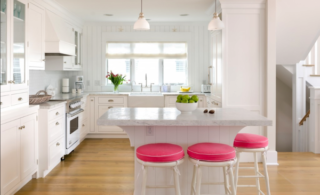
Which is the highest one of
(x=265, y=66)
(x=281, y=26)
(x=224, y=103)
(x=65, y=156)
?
(x=281, y=26)

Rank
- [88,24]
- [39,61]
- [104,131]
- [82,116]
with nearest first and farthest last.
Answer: [39,61] < [82,116] < [104,131] < [88,24]

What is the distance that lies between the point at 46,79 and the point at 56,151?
1.72m

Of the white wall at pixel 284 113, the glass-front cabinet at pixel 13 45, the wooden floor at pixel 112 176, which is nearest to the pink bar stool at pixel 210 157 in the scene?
the wooden floor at pixel 112 176

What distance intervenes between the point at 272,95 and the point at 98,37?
13.0 ft

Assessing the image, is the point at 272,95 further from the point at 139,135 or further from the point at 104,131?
the point at 104,131

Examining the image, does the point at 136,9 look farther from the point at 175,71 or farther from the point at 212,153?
the point at 212,153

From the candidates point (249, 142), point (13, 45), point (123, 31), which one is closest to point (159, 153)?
point (249, 142)

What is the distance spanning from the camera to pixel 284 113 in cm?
657

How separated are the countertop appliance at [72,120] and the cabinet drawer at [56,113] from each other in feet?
0.69

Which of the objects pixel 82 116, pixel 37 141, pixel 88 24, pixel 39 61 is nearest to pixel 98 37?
pixel 88 24

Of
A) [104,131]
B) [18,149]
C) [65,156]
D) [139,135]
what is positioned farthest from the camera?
[104,131]

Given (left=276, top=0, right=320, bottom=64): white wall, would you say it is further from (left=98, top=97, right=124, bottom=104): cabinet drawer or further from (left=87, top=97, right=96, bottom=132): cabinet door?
(left=87, top=97, right=96, bottom=132): cabinet door

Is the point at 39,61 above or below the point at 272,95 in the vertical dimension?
above

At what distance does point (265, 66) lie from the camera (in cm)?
426
